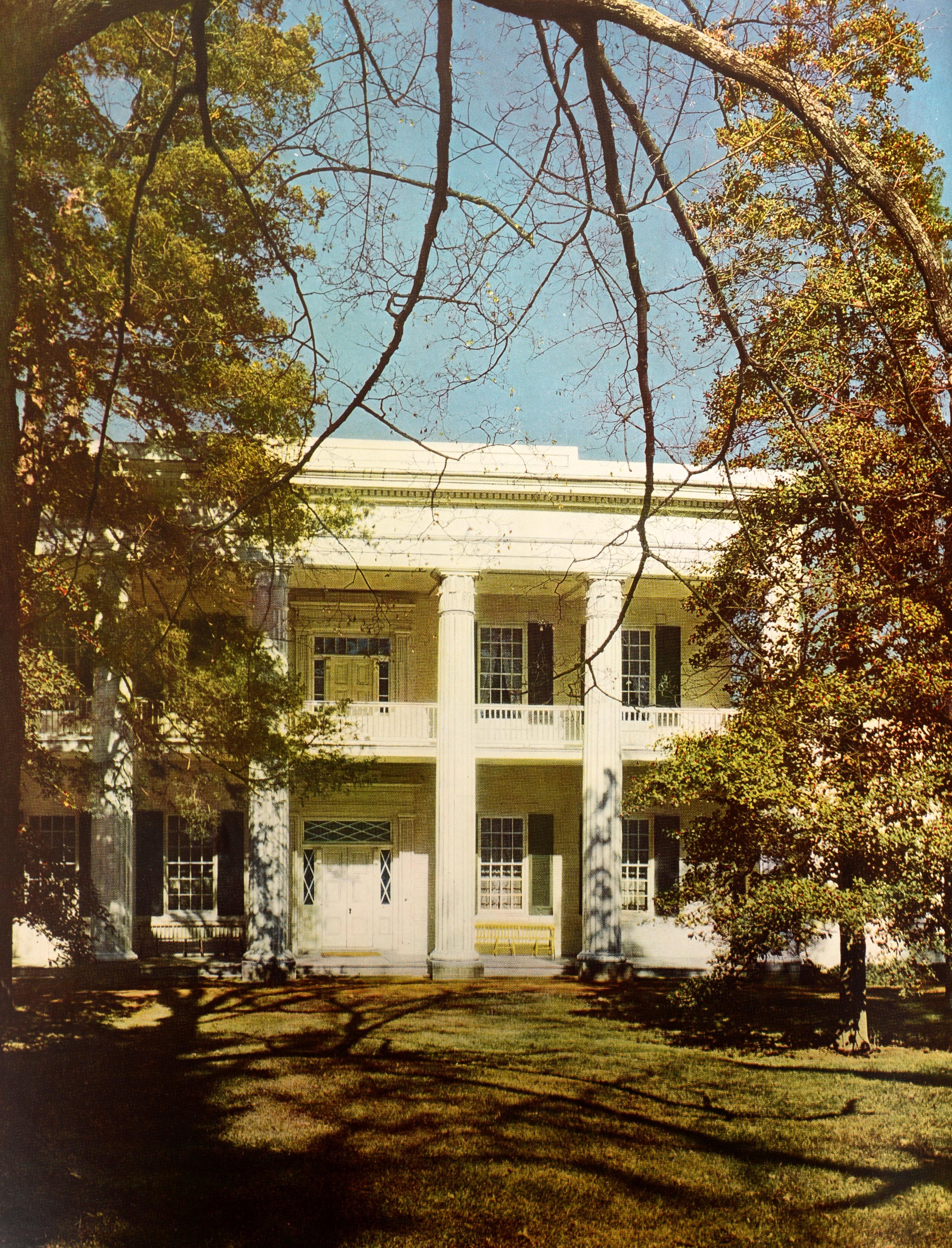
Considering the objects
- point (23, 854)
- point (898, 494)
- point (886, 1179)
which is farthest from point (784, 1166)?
point (23, 854)

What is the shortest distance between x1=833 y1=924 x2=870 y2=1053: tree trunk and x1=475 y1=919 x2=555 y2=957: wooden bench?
7488 millimetres

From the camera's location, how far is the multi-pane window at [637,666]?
17328 millimetres

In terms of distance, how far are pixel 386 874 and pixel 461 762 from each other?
309 centimetres

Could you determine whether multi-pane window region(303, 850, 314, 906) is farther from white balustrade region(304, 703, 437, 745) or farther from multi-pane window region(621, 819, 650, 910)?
multi-pane window region(621, 819, 650, 910)

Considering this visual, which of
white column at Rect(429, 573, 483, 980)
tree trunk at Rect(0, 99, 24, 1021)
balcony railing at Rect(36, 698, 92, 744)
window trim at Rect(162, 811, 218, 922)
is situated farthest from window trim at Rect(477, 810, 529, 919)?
tree trunk at Rect(0, 99, 24, 1021)

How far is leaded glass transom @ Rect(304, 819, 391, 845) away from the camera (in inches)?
690

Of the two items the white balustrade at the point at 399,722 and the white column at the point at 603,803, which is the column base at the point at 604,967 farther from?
the white balustrade at the point at 399,722

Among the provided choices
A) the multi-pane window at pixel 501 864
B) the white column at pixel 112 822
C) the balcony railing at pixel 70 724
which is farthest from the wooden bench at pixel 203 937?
the balcony railing at pixel 70 724

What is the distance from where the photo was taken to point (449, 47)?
3.64 meters

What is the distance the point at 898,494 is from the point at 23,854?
21.6 ft

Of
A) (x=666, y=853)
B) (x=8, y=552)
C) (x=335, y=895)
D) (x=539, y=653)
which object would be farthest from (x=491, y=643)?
(x=8, y=552)

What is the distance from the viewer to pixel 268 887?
1383cm

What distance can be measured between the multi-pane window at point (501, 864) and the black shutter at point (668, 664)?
3.24 m

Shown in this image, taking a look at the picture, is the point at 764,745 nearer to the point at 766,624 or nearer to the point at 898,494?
the point at 766,624
